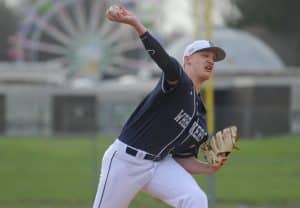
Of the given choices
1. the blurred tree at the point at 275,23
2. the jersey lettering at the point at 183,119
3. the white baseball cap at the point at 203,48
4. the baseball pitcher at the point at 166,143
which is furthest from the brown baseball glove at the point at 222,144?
the blurred tree at the point at 275,23

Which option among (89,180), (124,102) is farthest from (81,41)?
(89,180)

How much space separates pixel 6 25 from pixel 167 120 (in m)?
79.9

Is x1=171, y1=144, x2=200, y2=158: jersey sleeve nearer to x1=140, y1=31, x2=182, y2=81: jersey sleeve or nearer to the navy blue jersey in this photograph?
the navy blue jersey

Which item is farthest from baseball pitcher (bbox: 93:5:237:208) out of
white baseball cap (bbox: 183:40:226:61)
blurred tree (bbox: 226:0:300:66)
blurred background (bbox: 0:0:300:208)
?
blurred tree (bbox: 226:0:300:66)

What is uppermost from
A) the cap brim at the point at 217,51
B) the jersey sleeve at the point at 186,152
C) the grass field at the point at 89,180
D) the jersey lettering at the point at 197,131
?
the cap brim at the point at 217,51

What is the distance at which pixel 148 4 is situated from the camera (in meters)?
53.7

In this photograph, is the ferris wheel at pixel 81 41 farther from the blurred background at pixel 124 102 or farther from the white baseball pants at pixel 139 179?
the white baseball pants at pixel 139 179

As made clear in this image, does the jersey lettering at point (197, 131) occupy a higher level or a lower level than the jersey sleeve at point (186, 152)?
higher

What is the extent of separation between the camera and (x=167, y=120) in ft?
20.7

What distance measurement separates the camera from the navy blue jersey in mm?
6238

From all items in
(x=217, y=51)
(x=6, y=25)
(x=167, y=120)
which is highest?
(x=6, y=25)

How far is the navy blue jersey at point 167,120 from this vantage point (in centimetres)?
624

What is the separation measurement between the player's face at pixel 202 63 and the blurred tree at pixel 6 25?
78.8 m

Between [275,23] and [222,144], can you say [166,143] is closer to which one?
[222,144]
